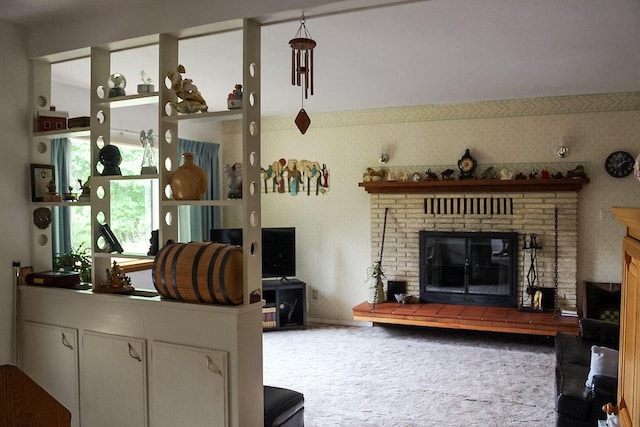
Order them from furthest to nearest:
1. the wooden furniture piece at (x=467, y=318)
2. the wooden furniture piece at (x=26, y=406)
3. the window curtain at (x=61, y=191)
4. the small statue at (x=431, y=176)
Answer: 1. the small statue at (x=431, y=176)
2. the wooden furniture piece at (x=467, y=318)
3. the window curtain at (x=61, y=191)
4. the wooden furniture piece at (x=26, y=406)

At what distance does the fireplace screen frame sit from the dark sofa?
1.81 metres

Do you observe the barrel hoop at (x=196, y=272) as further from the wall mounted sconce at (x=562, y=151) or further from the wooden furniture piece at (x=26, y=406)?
the wall mounted sconce at (x=562, y=151)

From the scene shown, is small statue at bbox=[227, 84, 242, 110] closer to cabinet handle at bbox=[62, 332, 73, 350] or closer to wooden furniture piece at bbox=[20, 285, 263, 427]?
wooden furniture piece at bbox=[20, 285, 263, 427]

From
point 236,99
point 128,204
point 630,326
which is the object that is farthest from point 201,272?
point 128,204

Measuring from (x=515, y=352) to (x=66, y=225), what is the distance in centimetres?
454

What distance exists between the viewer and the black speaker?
6570 millimetres

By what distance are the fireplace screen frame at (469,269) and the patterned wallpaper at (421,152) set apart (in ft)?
2.37

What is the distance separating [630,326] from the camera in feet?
5.26

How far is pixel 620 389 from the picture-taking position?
1946mm

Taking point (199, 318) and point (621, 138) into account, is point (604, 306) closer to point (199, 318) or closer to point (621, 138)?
point (621, 138)

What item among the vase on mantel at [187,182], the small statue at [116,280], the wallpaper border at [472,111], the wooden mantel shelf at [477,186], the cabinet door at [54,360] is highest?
the wallpaper border at [472,111]

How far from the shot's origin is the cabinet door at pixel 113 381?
110 inches

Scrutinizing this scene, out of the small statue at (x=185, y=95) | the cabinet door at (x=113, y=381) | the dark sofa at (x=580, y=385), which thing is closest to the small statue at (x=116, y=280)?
the cabinet door at (x=113, y=381)

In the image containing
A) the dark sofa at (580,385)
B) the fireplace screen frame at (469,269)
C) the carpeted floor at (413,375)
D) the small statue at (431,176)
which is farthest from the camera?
the small statue at (431,176)
